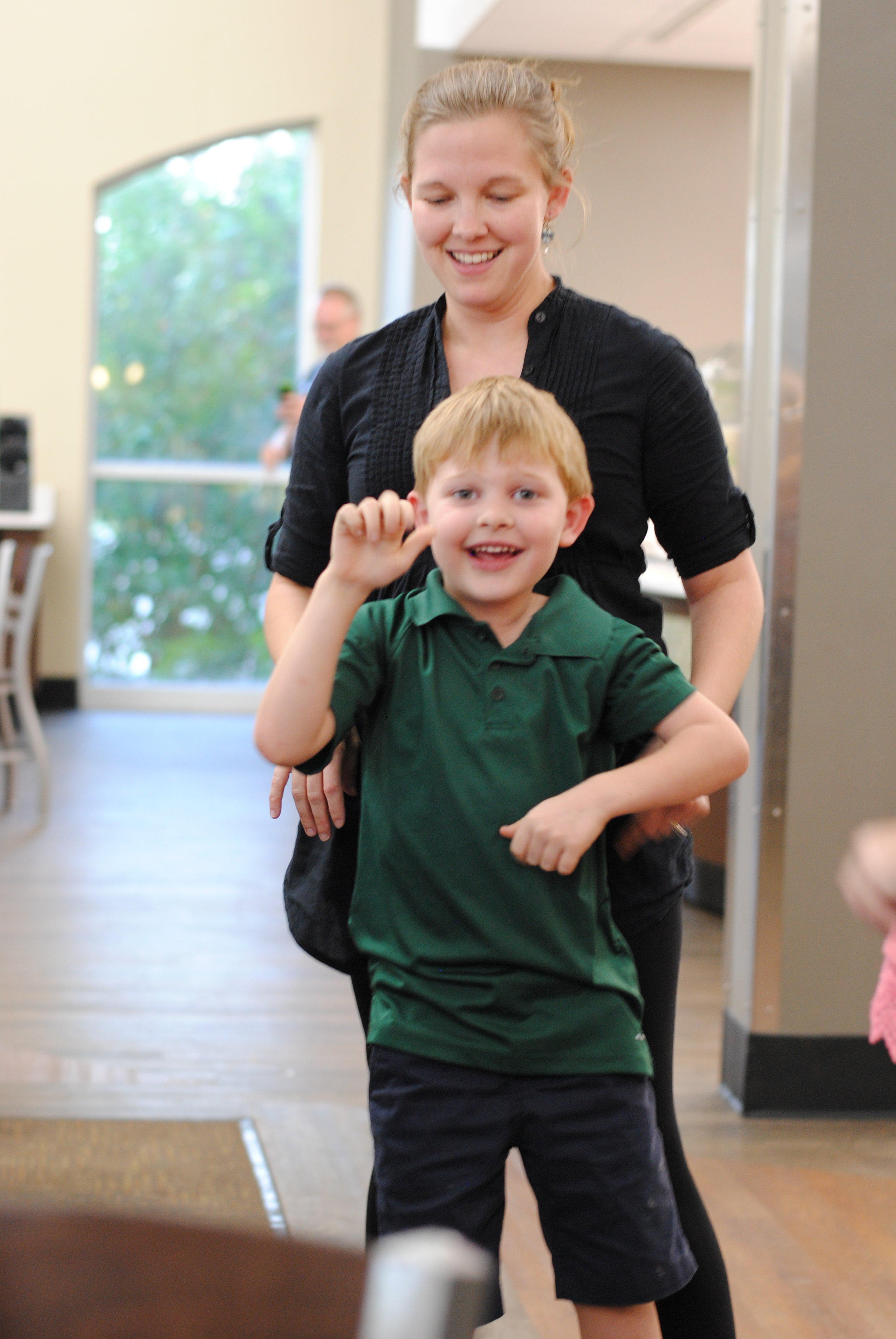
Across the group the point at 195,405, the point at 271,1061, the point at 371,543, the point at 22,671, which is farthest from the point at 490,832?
the point at 195,405

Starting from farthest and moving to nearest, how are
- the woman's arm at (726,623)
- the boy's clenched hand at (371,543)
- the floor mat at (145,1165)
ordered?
the floor mat at (145,1165)
the woman's arm at (726,623)
the boy's clenched hand at (371,543)

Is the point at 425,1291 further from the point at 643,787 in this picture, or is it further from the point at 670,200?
the point at 670,200

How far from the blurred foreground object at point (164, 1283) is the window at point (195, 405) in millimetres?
7827

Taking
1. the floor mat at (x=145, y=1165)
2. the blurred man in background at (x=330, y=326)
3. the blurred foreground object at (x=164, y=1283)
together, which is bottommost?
the floor mat at (x=145, y=1165)

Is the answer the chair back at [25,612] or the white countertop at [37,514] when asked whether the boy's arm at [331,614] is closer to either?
the chair back at [25,612]

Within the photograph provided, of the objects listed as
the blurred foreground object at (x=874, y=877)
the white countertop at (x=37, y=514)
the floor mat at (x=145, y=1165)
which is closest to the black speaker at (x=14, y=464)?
the white countertop at (x=37, y=514)

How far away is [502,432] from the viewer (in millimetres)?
1187

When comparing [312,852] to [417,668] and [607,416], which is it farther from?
[607,416]

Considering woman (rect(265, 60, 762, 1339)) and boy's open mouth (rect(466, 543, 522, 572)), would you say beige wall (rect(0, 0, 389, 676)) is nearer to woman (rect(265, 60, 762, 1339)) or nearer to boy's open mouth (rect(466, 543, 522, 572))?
woman (rect(265, 60, 762, 1339))

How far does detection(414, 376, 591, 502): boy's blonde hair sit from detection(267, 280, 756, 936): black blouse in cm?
8

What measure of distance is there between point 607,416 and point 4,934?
9.45 ft

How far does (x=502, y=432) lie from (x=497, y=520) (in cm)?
7

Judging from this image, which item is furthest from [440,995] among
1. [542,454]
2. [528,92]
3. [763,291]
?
[763,291]

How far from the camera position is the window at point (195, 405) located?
26.9 feet
